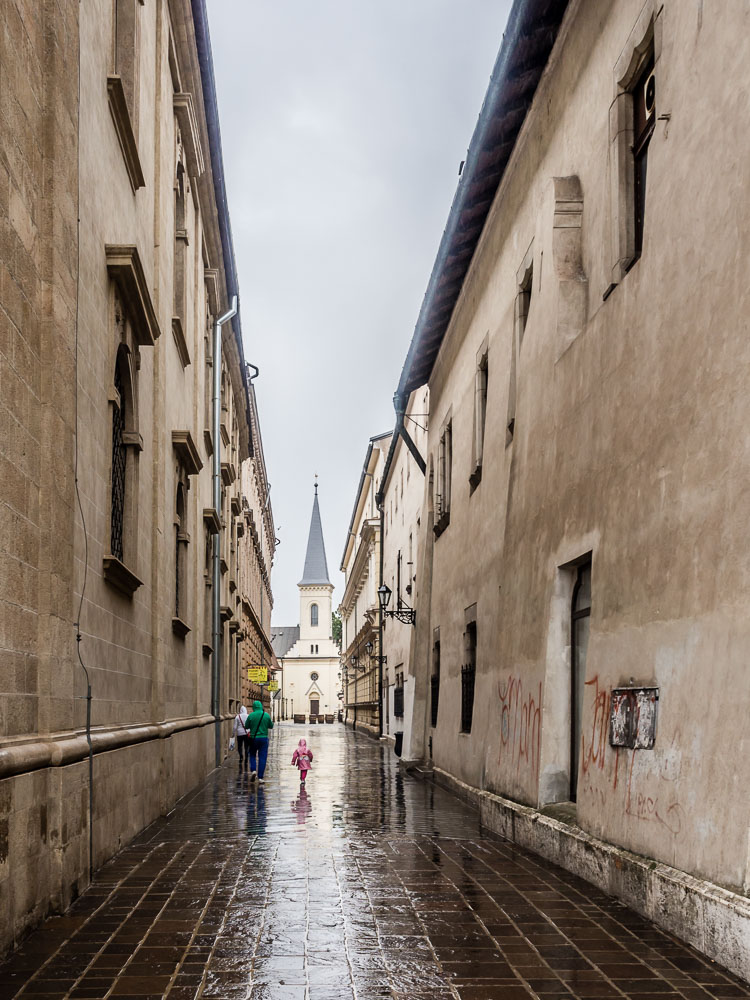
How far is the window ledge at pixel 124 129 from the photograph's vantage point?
1029 centimetres

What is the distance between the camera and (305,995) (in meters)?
5.44

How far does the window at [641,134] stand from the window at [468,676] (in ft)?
29.5

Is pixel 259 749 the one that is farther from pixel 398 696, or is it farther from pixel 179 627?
pixel 398 696

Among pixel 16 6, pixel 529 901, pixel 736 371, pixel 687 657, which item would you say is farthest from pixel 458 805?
pixel 16 6

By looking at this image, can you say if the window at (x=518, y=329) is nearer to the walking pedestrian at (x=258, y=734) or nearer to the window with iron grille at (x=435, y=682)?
the walking pedestrian at (x=258, y=734)

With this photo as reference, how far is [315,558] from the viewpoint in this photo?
134375 millimetres

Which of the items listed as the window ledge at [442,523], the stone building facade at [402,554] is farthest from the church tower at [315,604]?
the window ledge at [442,523]

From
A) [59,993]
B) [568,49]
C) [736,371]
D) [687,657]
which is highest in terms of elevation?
[568,49]

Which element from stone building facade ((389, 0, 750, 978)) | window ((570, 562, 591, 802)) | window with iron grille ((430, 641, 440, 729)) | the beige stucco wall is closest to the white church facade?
window with iron grille ((430, 641, 440, 729))

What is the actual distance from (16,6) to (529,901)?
264 inches

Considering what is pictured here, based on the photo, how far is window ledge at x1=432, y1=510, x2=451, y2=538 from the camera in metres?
21.4

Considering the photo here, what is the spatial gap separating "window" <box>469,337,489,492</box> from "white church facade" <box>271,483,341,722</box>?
10987 cm

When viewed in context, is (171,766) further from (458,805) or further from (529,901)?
(529,901)

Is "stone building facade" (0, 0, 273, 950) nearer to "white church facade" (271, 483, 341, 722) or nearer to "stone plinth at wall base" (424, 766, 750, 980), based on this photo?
"stone plinth at wall base" (424, 766, 750, 980)
